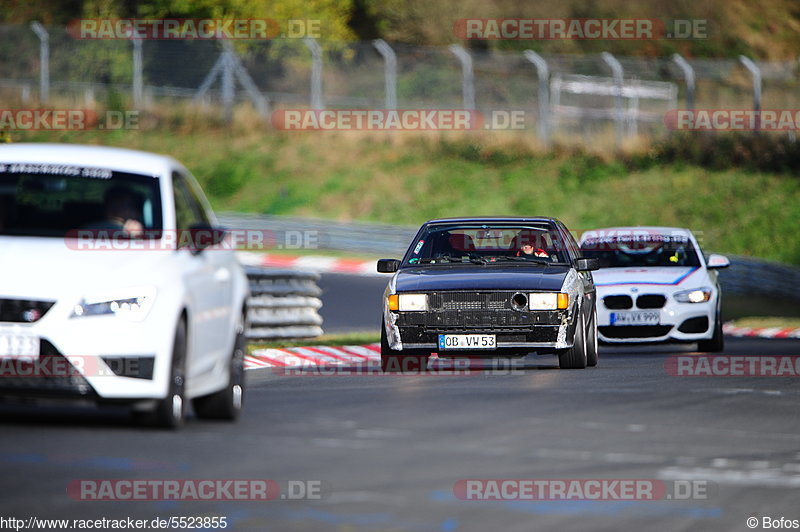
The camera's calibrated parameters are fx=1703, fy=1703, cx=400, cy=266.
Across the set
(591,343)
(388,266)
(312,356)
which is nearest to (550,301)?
(591,343)

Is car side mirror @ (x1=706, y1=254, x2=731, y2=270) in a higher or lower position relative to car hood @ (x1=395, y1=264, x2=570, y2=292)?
lower

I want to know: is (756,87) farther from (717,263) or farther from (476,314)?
(476,314)

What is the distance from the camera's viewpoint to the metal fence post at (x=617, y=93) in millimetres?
39812

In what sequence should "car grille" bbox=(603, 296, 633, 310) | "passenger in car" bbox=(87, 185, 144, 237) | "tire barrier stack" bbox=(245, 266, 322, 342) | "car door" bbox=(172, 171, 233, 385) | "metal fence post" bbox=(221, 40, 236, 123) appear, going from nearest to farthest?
1. "car door" bbox=(172, 171, 233, 385)
2. "passenger in car" bbox=(87, 185, 144, 237)
3. "car grille" bbox=(603, 296, 633, 310)
4. "tire barrier stack" bbox=(245, 266, 322, 342)
5. "metal fence post" bbox=(221, 40, 236, 123)

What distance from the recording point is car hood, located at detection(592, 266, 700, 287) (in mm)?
19609

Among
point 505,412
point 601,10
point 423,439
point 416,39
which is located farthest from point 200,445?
point 601,10

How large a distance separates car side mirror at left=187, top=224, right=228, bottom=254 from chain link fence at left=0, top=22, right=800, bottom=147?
3290cm

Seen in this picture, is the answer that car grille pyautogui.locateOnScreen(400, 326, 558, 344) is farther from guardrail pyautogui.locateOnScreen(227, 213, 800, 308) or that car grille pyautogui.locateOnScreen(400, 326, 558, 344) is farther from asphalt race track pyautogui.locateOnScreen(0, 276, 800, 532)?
guardrail pyautogui.locateOnScreen(227, 213, 800, 308)

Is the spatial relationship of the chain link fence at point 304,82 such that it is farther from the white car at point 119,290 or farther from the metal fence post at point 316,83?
the white car at point 119,290

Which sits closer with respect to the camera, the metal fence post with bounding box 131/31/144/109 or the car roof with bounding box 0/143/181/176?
the car roof with bounding box 0/143/181/176

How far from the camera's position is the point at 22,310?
9398 millimetres

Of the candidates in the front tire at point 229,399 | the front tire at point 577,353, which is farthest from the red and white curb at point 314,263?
the front tire at point 229,399

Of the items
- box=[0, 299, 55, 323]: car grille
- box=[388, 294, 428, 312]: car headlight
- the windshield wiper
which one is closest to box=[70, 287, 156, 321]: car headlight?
box=[0, 299, 55, 323]: car grille

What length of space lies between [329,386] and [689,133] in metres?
33.2
